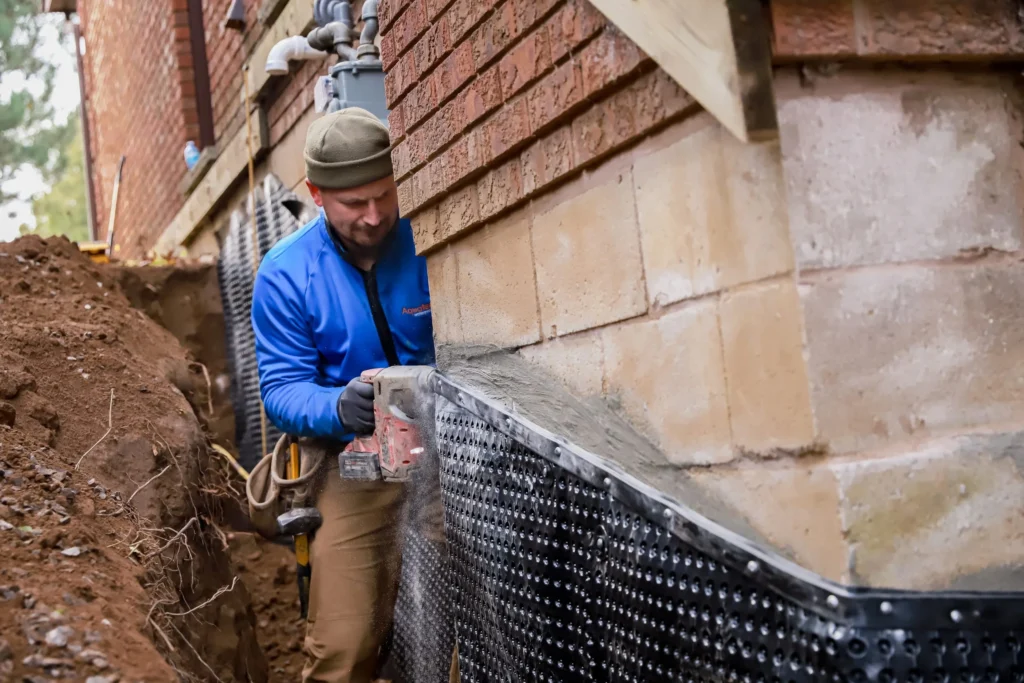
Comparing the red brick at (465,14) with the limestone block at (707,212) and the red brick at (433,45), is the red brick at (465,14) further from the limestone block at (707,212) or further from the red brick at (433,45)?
the limestone block at (707,212)

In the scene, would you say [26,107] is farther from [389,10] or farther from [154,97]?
[389,10]

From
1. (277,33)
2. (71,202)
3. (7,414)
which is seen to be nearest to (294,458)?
(7,414)

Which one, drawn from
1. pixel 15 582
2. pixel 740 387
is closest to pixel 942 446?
pixel 740 387

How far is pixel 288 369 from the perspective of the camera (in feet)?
12.6

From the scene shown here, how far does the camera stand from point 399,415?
330cm

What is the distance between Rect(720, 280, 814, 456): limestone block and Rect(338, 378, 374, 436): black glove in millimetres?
1831

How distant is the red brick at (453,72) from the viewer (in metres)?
2.68

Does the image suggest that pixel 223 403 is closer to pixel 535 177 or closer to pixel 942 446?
pixel 535 177

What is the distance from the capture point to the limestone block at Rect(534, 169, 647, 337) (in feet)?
7.11

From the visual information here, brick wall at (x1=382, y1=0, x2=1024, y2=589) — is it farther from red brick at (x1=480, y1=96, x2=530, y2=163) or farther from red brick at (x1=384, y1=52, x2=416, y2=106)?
red brick at (x1=384, y1=52, x2=416, y2=106)

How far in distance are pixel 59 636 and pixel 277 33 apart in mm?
4862

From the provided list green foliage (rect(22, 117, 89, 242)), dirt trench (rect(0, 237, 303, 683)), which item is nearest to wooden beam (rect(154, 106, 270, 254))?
dirt trench (rect(0, 237, 303, 683))

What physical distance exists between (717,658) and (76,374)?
139 inches

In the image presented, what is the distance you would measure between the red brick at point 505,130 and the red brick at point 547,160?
0.14ft
